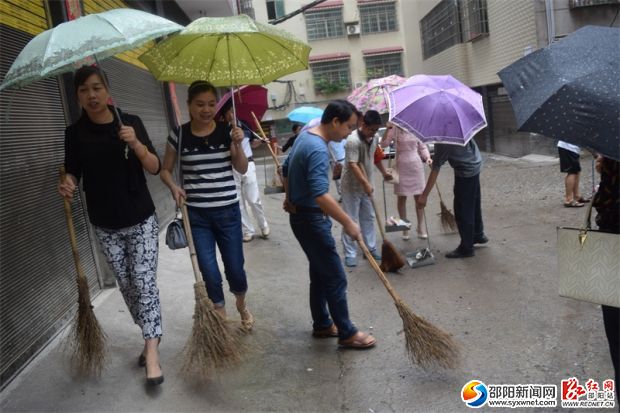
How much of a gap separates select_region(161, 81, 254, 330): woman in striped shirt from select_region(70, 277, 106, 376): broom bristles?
686mm

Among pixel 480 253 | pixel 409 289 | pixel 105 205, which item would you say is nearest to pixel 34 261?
Answer: pixel 105 205

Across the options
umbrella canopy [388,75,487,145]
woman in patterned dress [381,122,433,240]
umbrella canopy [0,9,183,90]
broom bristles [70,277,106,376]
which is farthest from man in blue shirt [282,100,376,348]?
woman in patterned dress [381,122,433,240]

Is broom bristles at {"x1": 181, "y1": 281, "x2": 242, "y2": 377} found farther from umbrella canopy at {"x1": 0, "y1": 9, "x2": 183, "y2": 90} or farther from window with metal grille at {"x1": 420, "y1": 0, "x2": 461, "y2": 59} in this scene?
window with metal grille at {"x1": 420, "y1": 0, "x2": 461, "y2": 59}

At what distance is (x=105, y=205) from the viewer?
299 centimetres

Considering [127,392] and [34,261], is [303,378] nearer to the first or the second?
[127,392]

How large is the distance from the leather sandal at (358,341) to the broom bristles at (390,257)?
110cm

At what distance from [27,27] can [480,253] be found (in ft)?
14.6

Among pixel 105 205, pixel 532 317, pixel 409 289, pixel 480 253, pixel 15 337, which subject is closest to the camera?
pixel 105 205

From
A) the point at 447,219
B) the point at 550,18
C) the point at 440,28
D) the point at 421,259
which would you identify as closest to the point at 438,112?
the point at 421,259

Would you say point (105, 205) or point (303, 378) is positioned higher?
point (105, 205)

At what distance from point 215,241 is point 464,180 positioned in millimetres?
2730

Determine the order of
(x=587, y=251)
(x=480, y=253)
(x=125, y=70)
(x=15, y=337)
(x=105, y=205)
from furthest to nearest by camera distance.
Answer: (x=125, y=70) → (x=480, y=253) → (x=15, y=337) → (x=105, y=205) → (x=587, y=251)

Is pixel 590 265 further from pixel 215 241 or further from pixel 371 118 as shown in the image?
pixel 371 118

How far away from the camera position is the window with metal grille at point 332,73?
25844mm
